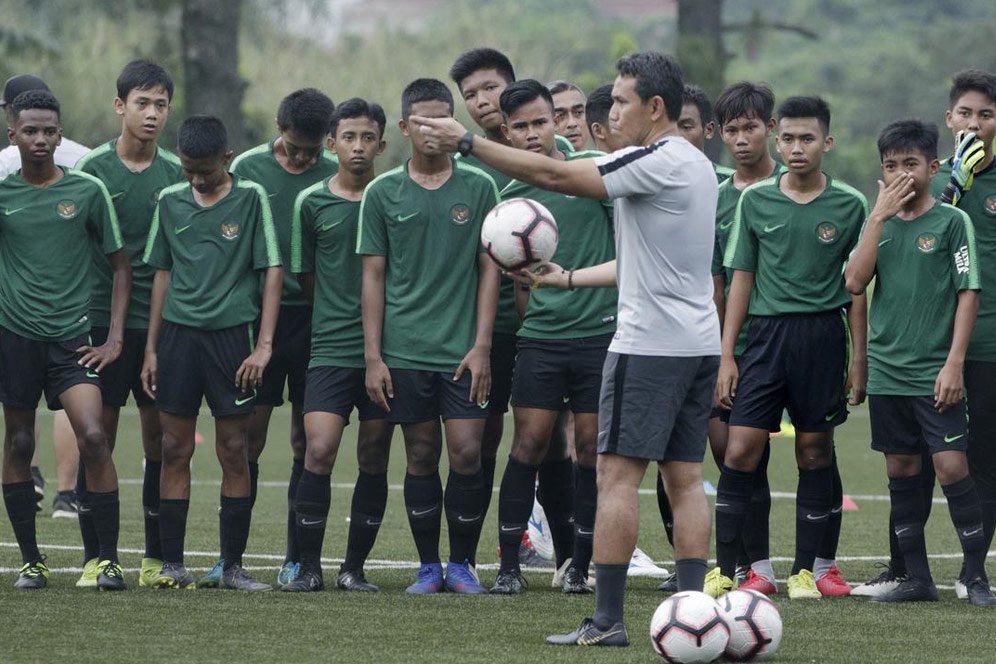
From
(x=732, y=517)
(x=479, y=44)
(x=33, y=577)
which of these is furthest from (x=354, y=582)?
(x=479, y=44)

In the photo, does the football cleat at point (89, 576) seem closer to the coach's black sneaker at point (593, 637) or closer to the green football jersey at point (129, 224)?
the green football jersey at point (129, 224)

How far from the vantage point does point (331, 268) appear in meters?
8.30

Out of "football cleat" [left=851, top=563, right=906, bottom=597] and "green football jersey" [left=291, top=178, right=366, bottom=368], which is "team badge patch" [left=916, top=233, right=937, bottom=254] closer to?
"football cleat" [left=851, top=563, right=906, bottom=597]

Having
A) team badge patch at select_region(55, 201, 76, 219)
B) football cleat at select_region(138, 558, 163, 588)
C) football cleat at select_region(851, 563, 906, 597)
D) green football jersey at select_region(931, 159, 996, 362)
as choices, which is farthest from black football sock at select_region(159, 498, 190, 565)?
green football jersey at select_region(931, 159, 996, 362)

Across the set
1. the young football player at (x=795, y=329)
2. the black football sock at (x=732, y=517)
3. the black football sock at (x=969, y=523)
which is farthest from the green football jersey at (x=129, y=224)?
the black football sock at (x=969, y=523)

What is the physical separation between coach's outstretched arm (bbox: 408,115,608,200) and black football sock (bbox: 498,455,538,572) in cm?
215

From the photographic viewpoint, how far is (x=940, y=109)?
52656 millimetres

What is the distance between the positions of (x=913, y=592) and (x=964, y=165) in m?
1.92

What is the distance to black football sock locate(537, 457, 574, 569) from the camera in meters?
8.73

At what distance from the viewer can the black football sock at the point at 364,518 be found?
822 cm


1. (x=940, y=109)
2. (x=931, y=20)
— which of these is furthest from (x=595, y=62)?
(x=931, y=20)

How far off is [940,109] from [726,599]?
1902 inches

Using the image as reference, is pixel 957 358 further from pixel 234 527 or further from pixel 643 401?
pixel 234 527

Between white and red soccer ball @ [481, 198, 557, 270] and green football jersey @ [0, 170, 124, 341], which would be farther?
green football jersey @ [0, 170, 124, 341]
